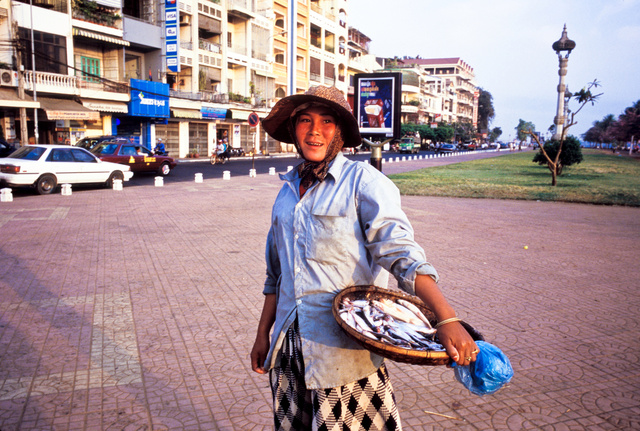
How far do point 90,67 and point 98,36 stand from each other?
2.29 meters

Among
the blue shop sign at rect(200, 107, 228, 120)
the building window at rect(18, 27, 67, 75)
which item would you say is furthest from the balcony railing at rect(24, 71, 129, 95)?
the blue shop sign at rect(200, 107, 228, 120)

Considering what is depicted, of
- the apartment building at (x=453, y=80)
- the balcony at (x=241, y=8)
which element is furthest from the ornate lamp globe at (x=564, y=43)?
the apartment building at (x=453, y=80)

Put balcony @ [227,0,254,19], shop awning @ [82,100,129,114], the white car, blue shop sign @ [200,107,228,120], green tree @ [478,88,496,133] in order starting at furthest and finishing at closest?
green tree @ [478,88,496,133], balcony @ [227,0,254,19], blue shop sign @ [200,107,228,120], shop awning @ [82,100,129,114], the white car

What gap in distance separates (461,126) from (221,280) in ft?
347

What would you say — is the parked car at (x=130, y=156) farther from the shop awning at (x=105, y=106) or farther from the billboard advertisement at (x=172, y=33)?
the billboard advertisement at (x=172, y=33)

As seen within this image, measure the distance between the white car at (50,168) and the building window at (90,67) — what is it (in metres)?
14.1

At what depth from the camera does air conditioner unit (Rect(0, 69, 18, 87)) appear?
2328 cm

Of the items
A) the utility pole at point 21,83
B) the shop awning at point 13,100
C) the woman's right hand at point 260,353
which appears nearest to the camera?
the woman's right hand at point 260,353

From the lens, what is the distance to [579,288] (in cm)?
584

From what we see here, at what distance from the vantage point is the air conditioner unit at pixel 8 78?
76.4 feet

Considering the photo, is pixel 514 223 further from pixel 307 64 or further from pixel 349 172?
pixel 307 64

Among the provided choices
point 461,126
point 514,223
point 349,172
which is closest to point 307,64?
point 514,223

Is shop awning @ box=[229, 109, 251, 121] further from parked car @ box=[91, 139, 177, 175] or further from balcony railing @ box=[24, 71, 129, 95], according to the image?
parked car @ box=[91, 139, 177, 175]

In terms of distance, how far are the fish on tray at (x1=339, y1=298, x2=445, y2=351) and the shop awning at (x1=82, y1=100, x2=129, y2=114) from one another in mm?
29809
